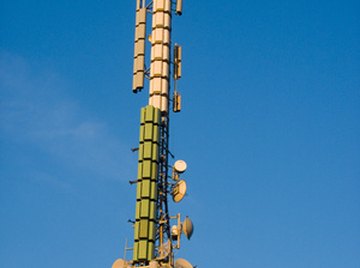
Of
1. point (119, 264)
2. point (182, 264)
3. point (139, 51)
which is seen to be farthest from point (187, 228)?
point (139, 51)

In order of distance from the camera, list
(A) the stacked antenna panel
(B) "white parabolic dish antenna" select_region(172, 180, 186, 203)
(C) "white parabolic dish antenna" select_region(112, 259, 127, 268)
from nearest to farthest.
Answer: (A) the stacked antenna panel < (C) "white parabolic dish antenna" select_region(112, 259, 127, 268) < (B) "white parabolic dish antenna" select_region(172, 180, 186, 203)

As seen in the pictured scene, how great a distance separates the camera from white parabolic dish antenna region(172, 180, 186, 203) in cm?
7250

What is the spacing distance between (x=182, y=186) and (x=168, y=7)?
16.2 m

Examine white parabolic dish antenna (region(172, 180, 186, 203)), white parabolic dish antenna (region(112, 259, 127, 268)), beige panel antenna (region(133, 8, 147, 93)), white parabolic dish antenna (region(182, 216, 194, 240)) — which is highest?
beige panel antenna (region(133, 8, 147, 93))

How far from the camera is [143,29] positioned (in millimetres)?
79500

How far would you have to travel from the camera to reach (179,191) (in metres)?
72.7

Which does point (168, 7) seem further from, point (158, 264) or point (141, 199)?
point (158, 264)

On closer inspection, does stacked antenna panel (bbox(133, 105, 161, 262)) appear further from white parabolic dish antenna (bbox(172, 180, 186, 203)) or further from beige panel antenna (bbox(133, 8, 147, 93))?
beige panel antenna (bbox(133, 8, 147, 93))

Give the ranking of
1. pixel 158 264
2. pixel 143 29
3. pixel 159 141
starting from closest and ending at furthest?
1. pixel 158 264
2. pixel 159 141
3. pixel 143 29

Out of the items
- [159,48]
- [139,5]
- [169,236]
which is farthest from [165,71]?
[169,236]

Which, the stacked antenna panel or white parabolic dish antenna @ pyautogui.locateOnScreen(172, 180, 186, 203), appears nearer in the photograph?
the stacked antenna panel

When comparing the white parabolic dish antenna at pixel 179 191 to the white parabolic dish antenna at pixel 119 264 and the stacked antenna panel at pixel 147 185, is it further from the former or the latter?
the white parabolic dish antenna at pixel 119 264

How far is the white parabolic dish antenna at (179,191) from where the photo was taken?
72.5 meters

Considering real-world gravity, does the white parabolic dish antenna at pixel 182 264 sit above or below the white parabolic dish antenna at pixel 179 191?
below
